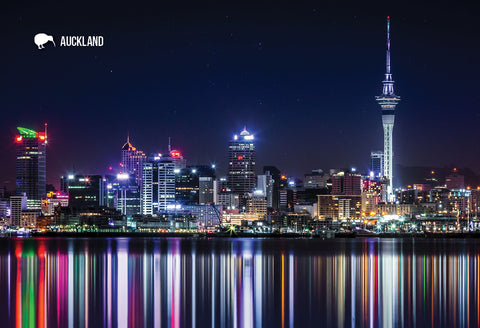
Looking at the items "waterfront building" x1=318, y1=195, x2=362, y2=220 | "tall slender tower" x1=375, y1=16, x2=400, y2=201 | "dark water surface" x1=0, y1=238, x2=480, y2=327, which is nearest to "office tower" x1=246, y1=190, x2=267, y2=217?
"waterfront building" x1=318, y1=195, x2=362, y2=220

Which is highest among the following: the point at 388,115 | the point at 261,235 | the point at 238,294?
the point at 388,115

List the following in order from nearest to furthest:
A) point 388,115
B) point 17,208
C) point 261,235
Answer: point 261,235 < point 17,208 < point 388,115

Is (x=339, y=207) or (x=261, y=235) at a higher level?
(x=339, y=207)

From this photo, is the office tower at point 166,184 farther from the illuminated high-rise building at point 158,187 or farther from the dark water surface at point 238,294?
the dark water surface at point 238,294

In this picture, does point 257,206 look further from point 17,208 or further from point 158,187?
point 17,208

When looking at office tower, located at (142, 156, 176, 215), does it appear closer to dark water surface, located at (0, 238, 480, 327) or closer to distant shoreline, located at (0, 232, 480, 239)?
distant shoreline, located at (0, 232, 480, 239)

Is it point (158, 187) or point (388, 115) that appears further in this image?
point (388, 115)

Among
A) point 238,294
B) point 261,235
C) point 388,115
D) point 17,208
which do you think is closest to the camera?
point 238,294

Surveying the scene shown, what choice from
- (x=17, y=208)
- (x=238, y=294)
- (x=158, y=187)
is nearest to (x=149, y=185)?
(x=158, y=187)

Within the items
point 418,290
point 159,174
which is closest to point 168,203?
point 159,174
